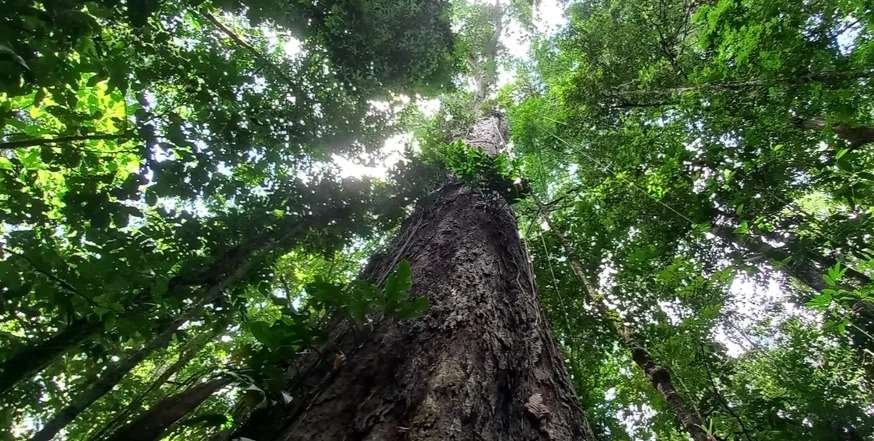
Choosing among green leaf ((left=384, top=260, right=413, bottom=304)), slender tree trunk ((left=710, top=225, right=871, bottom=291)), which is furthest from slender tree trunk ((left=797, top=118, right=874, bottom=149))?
green leaf ((left=384, top=260, right=413, bottom=304))

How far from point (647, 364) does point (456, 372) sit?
2617 millimetres

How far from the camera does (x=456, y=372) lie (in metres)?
2.09

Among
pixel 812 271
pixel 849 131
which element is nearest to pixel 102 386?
pixel 849 131

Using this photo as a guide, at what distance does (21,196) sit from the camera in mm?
2750

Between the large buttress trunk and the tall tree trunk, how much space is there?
1.32 metres

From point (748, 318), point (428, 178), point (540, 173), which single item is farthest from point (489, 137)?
point (748, 318)

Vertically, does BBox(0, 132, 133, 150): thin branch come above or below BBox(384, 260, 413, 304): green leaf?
above

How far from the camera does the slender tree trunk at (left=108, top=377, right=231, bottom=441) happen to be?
6.00 ft

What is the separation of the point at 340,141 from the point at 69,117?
2.65 metres

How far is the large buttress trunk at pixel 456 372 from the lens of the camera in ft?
5.95

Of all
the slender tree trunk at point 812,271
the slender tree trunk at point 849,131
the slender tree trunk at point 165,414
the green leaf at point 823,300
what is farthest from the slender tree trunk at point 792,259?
the slender tree trunk at point 165,414

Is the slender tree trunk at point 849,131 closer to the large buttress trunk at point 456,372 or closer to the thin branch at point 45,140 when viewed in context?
the large buttress trunk at point 456,372

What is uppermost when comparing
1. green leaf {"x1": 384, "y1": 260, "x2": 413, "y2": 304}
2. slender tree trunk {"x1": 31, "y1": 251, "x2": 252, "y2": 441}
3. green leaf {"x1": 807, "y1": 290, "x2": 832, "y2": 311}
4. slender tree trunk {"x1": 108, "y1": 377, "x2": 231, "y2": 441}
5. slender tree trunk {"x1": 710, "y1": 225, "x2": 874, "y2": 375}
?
slender tree trunk {"x1": 710, "y1": 225, "x2": 874, "y2": 375}

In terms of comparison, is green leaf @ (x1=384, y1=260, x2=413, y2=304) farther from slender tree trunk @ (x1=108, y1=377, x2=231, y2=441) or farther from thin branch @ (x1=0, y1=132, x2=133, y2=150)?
thin branch @ (x1=0, y1=132, x2=133, y2=150)
